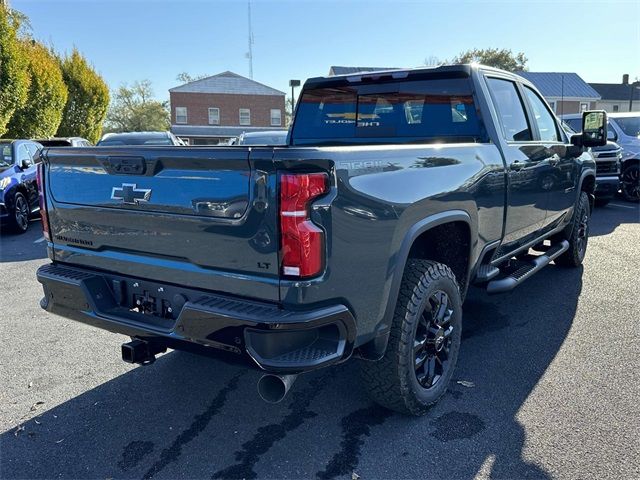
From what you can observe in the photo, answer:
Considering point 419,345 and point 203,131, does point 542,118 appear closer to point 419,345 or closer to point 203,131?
point 419,345

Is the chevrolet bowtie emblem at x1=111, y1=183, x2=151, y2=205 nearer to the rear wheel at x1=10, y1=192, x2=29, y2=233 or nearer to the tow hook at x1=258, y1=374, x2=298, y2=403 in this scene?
the tow hook at x1=258, y1=374, x2=298, y2=403

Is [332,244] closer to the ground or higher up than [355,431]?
higher up

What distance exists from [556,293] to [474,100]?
2.60 metres

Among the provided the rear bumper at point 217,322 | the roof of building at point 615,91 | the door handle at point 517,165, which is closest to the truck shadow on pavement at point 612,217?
the door handle at point 517,165

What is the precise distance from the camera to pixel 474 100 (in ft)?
12.3

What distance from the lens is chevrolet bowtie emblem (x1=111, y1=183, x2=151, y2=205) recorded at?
252cm

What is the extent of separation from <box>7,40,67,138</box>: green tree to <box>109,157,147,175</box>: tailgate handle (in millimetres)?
14378

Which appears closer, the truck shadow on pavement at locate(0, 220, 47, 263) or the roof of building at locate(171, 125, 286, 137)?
the truck shadow on pavement at locate(0, 220, 47, 263)

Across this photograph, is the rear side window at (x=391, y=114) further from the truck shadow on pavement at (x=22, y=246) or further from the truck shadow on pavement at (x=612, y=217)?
the truck shadow on pavement at (x=612, y=217)

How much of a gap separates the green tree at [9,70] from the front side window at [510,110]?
1312cm

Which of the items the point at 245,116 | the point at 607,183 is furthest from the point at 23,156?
the point at 245,116

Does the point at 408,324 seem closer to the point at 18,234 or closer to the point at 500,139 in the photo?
the point at 500,139

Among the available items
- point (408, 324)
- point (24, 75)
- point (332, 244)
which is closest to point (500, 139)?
point (408, 324)

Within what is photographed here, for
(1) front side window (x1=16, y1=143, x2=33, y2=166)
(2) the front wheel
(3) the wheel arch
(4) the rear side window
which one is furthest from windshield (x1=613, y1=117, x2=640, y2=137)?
(1) front side window (x1=16, y1=143, x2=33, y2=166)
